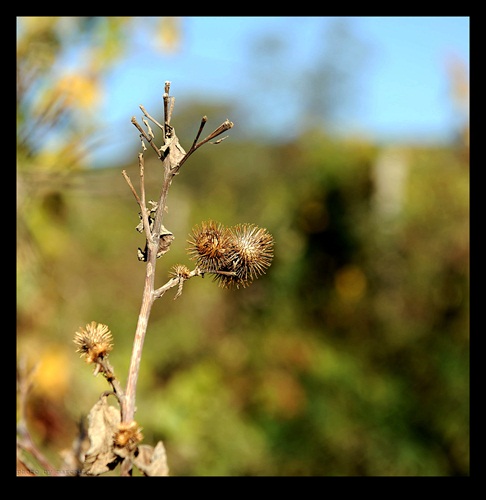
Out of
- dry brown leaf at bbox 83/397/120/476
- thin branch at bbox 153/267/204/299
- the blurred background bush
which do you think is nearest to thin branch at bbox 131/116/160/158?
thin branch at bbox 153/267/204/299

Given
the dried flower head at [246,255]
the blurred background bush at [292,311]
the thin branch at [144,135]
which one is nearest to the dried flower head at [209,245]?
the dried flower head at [246,255]

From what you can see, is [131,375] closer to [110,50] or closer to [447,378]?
[110,50]

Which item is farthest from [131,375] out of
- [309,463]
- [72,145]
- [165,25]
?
[309,463]

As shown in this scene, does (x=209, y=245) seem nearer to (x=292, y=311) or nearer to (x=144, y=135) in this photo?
(x=144, y=135)

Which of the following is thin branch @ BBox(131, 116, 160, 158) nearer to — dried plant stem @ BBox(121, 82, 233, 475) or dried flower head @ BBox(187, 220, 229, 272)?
dried plant stem @ BBox(121, 82, 233, 475)

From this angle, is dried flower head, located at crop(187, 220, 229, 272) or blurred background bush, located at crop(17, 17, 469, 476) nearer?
dried flower head, located at crop(187, 220, 229, 272)

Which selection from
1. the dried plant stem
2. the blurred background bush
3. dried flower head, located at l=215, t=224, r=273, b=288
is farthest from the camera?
the blurred background bush
